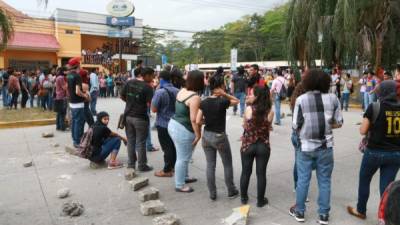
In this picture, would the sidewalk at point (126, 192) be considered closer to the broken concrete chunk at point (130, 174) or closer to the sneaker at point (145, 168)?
the broken concrete chunk at point (130, 174)

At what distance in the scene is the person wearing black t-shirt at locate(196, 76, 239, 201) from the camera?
4.34 meters

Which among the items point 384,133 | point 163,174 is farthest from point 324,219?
point 163,174

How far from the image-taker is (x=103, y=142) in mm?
6016

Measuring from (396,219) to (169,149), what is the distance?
3.64 meters

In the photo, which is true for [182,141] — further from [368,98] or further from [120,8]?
[120,8]

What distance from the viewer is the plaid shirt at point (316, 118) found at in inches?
144

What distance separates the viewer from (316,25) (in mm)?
13883

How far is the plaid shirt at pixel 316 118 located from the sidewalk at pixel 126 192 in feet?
2.94

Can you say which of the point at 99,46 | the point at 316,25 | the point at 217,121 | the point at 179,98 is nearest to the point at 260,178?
the point at 217,121

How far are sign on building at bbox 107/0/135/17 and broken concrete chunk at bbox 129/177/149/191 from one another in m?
27.7

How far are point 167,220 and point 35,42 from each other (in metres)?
28.6

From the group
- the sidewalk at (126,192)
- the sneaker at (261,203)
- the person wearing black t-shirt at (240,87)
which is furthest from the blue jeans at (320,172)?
the person wearing black t-shirt at (240,87)

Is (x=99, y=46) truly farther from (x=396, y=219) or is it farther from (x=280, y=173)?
(x=396, y=219)

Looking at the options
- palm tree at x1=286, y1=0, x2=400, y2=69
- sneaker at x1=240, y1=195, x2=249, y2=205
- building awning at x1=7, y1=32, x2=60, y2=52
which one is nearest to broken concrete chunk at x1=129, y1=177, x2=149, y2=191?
sneaker at x1=240, y1=195, x2=249, y2=205
